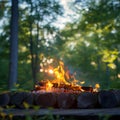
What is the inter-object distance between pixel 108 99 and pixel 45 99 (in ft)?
4.81

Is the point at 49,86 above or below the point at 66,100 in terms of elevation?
above

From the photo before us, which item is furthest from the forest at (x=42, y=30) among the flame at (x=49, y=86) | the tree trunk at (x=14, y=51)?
the flame at (x=49, y=86)

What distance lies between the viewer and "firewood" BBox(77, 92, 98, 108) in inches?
294

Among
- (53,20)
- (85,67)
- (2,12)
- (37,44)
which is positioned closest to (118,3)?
(53,20)

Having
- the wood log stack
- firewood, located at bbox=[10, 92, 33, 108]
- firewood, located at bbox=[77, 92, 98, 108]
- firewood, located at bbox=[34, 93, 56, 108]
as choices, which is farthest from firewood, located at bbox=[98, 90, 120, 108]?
firewood, located at bbox=[10, 92, 33, 108]

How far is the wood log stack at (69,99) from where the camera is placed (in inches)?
293

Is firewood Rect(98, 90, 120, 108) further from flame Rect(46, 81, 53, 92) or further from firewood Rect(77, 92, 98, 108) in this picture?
flame Rect(46, 81, 53, 92)

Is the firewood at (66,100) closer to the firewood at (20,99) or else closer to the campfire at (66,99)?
the campfire at (66,99)

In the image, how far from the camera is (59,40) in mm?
24875

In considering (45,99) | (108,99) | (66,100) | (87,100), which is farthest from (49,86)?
(108,99)

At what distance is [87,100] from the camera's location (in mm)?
7508

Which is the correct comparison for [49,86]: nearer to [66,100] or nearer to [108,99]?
[66,100]

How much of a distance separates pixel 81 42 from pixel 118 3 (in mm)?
21480

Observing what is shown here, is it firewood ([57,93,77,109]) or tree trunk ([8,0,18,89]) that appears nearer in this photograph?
firewood ([57,93,77,109])
